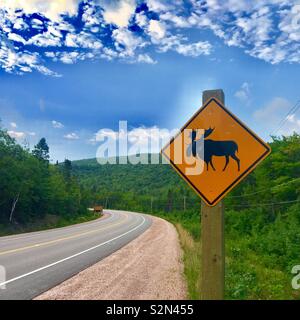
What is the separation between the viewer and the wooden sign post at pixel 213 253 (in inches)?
128

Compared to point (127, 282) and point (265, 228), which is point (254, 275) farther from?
point (265, 228)

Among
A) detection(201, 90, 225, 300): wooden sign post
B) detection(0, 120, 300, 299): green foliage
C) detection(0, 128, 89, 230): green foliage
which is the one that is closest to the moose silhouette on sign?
detection(201, 90, 225, 300): wooden sign post

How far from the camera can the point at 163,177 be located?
173250mm

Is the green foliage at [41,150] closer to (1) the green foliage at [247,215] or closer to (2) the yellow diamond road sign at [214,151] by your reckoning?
(1) the green foliage at [247,215]

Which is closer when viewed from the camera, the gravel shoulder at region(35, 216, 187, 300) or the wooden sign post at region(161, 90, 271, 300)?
the wooden sign post at region(161, 90, 271, 300)

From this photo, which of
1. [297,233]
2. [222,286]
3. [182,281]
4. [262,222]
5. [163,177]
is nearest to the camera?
[222,286]

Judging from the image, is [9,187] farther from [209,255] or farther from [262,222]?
[209,255]

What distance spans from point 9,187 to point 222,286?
3475cm

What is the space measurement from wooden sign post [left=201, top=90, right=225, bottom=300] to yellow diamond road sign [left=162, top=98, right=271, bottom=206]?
118mm

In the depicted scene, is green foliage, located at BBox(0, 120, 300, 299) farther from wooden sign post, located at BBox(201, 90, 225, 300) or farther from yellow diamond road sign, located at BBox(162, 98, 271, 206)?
yellow diamond road sign, located at BBox(162, 98, 271, 206)

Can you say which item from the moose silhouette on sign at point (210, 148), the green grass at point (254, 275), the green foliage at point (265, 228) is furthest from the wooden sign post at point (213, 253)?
the green foliage at point (265, 228)

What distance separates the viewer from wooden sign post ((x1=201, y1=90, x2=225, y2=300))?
3246 mm

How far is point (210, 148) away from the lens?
11.1ft
